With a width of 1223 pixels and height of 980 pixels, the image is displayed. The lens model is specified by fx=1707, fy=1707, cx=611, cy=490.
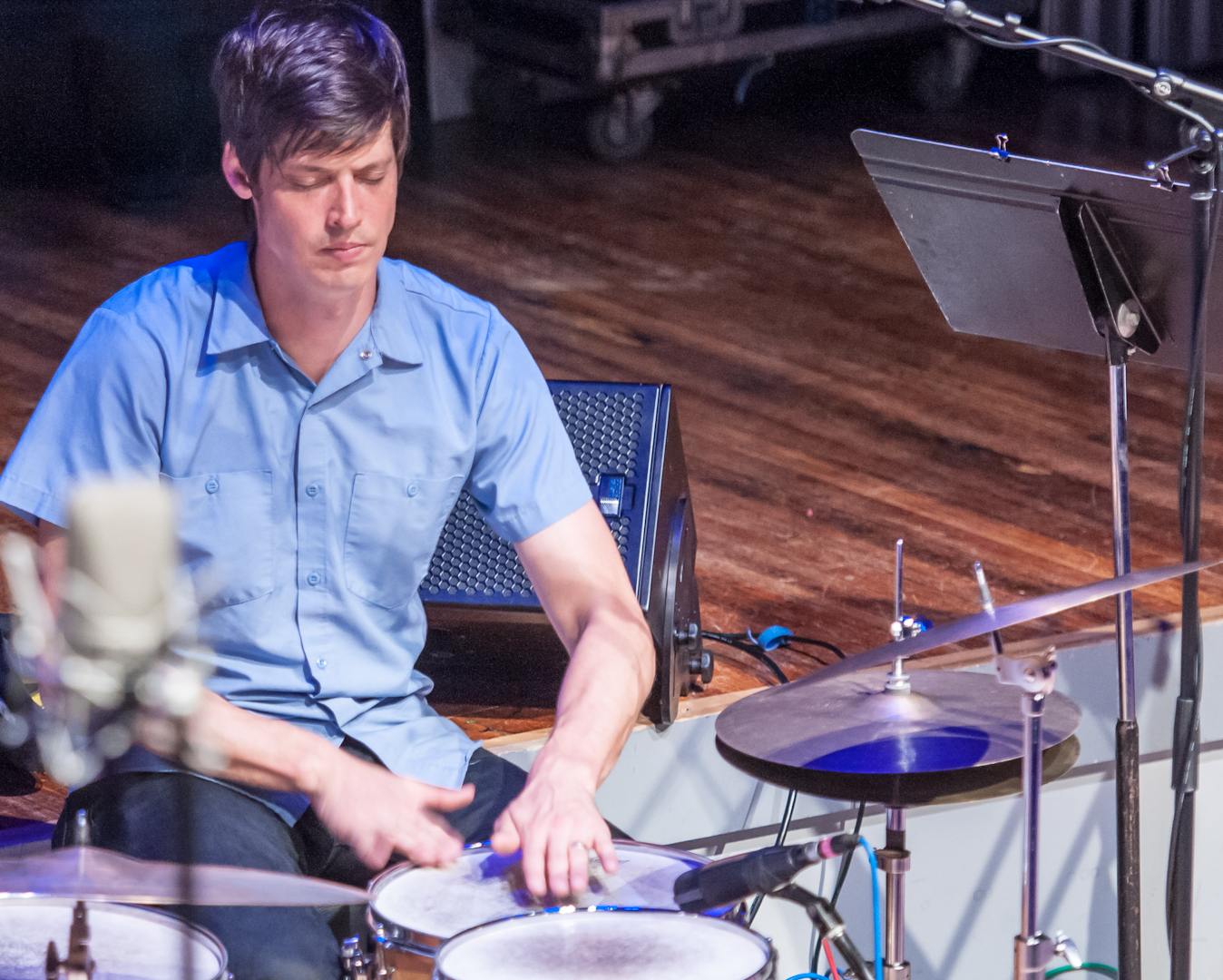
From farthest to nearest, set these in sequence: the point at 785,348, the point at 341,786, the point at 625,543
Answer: the point at 785,348 → the point at 625,543 → the point at 341,786

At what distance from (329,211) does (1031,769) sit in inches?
32.7

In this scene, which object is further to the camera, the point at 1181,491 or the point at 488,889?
the point at 1181,491

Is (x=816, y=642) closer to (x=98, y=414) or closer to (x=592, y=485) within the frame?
(x=592, y=485)

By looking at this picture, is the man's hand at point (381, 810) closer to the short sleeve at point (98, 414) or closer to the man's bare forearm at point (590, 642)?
the man's bare forearm at point (590, 642)

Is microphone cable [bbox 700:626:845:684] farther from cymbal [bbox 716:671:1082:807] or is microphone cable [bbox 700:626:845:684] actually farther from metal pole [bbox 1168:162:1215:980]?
metal pole [bbox 1168:162:1215:980]

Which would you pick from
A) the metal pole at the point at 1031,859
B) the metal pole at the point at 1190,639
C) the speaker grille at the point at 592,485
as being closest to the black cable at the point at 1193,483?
the metal pole at the point at 1190,639

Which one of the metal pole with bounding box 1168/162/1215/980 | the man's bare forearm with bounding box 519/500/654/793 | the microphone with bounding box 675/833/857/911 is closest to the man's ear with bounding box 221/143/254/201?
the man's bare forearm with bounding box 519/500/654/793

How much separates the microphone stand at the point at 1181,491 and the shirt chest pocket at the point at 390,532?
2.25 ft

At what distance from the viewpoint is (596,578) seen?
177 cm

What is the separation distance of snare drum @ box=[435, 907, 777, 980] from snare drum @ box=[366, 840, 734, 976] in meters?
0.02

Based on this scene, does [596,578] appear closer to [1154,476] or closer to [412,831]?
[412,831]

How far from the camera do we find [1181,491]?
1689mm

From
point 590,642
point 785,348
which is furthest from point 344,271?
point 785,348

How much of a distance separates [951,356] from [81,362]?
270 cm
